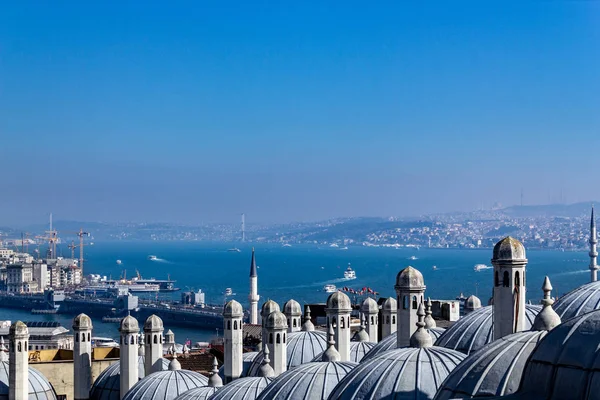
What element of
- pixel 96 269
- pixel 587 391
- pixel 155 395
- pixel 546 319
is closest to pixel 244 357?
pixel 155 395

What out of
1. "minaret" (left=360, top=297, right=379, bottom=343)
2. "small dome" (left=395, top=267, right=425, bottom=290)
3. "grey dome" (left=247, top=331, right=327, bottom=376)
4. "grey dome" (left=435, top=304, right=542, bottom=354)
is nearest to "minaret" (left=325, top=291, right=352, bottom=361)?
"grey dome" (left=247, top=331, right=327, bottom=376)

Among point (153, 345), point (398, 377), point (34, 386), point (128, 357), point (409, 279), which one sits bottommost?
point (34, 386)

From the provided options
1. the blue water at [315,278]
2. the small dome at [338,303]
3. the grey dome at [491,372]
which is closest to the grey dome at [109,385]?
the small dome at [338,303]

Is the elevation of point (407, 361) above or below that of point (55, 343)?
above

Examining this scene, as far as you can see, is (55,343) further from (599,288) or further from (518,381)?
(518,381)

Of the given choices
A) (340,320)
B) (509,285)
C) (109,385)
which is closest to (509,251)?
(509,285)

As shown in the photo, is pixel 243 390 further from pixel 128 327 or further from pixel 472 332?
pixel 128 327
